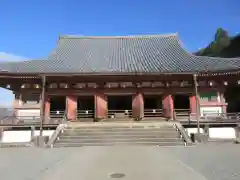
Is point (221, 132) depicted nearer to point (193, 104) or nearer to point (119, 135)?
point (193, 104)

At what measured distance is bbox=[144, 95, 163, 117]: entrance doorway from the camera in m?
19.5

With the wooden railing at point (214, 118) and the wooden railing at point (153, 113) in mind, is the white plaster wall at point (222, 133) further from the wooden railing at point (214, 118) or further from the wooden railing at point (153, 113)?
the wooden railing at point (153, 113)

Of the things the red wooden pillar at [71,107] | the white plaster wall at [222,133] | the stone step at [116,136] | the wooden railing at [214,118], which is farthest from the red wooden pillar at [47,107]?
the white plaster wall at [222,133]

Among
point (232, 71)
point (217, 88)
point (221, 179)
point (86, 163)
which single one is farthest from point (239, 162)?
point (217, 88)

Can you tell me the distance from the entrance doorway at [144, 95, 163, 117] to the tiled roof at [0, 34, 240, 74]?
3.09m

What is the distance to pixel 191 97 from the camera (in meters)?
18.9

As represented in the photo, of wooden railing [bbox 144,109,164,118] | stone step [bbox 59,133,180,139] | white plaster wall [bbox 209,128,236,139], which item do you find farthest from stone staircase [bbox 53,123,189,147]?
wooden railing [bbox 144,109,164,118]

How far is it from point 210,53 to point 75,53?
4263 centimetres

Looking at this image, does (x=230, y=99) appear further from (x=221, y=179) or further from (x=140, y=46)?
(x=221, y=179)

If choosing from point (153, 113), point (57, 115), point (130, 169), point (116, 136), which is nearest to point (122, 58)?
point (153, 113)

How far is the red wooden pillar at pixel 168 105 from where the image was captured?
18369 mm

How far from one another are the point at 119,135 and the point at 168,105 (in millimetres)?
5938

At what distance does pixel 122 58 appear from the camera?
22.0 meters

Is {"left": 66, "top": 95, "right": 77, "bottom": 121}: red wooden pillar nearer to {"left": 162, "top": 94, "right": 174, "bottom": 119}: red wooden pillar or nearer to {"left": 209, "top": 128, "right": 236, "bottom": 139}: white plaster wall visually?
{"left": 162, "top": 94, "right": 174, "bottom": 119}: red wooden pillar
